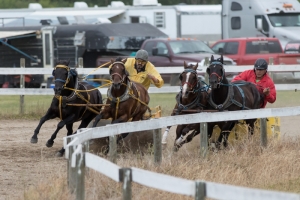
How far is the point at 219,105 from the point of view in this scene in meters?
11.0

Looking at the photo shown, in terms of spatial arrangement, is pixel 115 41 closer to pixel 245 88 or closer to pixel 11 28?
pixel 11 28

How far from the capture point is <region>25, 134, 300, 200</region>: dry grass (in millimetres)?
7621

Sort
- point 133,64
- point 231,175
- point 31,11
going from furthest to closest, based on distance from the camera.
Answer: point 31,11, point 133,64, point 231,175

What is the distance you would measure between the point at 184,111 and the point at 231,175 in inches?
109

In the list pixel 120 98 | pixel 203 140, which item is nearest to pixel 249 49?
pixel 120 98

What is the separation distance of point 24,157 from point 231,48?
14.4m

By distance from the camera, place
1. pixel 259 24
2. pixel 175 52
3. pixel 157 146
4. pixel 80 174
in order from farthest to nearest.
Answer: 1. pixel 259 24
2. pixel 175 52
3. pixel 157 146
4. pixel 80 174

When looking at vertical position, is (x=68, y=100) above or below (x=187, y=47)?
above

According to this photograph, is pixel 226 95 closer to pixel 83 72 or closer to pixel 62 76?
pixel 62 76

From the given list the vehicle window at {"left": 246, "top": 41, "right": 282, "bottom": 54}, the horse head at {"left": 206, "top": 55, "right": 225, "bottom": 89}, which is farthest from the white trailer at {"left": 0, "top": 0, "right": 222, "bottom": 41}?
the horse head at {"left": 206, "top": 55, "right": 225, "bottom": 89}

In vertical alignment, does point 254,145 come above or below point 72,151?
below

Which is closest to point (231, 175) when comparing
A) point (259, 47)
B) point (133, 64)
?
point (133, 64)

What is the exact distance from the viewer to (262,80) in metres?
12.1

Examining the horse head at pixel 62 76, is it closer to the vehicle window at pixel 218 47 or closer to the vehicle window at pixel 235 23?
the vehicle window at pixel 218 47
